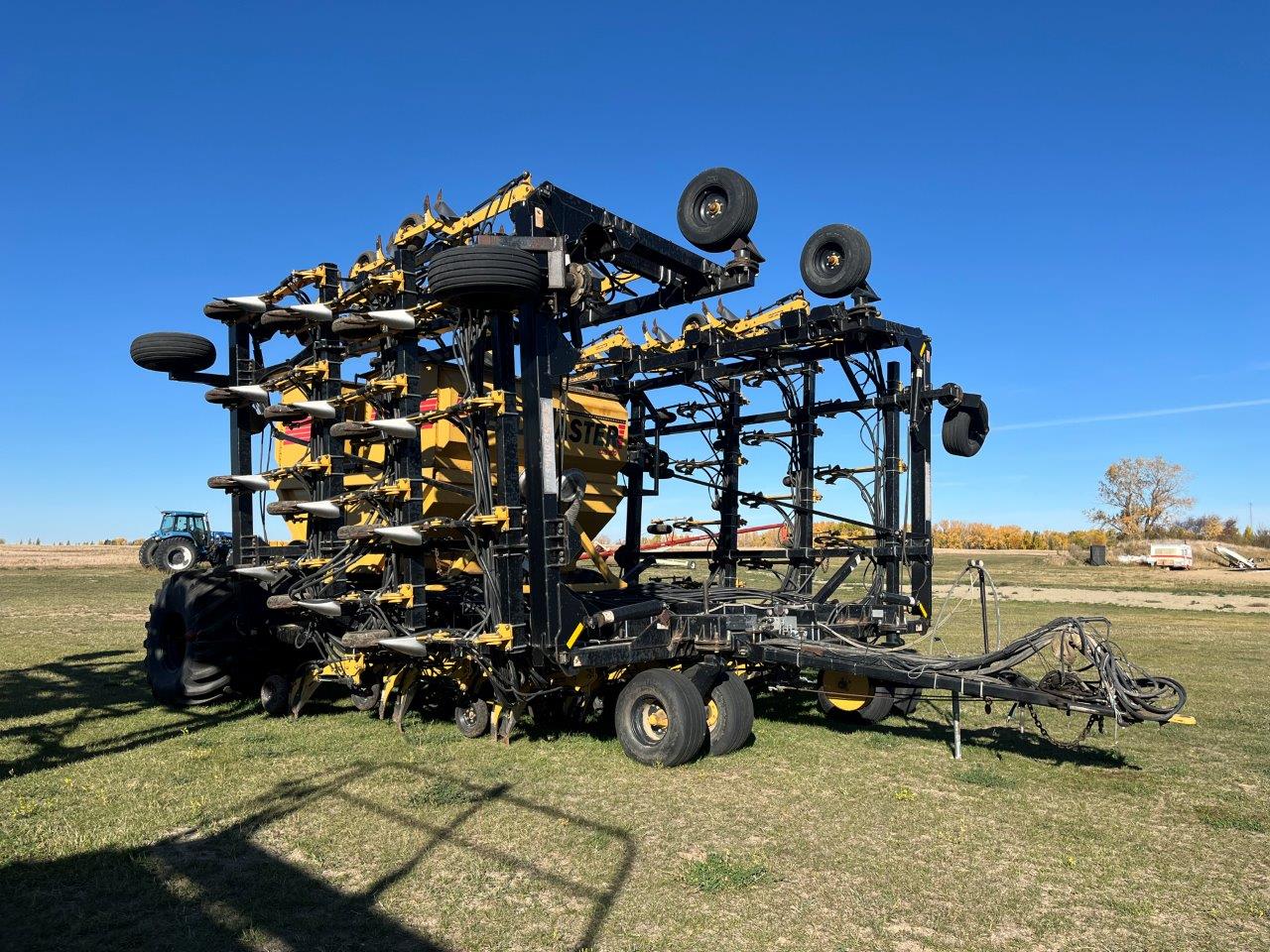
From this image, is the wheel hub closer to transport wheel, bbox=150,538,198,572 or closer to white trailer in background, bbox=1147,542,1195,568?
transport wheel, bbox=150,538,198,572

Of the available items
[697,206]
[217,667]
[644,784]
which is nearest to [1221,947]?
[644,784]

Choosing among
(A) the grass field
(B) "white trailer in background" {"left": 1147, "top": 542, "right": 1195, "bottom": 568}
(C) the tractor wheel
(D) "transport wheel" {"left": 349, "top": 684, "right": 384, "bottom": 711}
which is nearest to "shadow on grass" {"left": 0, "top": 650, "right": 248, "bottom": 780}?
(A) the grass field

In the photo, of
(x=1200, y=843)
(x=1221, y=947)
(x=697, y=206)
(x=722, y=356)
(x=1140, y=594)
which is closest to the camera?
(x=1221, y=947)

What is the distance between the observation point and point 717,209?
30.8 ft

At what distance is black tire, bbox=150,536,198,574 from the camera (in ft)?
117

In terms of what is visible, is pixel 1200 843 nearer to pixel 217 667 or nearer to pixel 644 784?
pixel 644 784

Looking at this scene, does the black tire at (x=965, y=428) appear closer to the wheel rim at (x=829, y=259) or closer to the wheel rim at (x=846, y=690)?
the wheel rim at (x=829, y=259)

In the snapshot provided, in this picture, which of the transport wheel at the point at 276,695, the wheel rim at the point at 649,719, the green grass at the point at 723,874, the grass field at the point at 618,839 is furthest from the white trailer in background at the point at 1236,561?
the green grass at the point at 723,874

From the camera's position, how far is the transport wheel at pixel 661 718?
7504 mm

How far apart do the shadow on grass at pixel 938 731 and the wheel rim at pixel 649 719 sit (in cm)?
232

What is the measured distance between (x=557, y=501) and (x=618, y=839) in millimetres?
2875

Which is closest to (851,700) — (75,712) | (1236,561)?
(75,712)

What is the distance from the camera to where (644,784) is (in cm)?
711

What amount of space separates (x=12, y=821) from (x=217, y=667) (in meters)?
4.07
